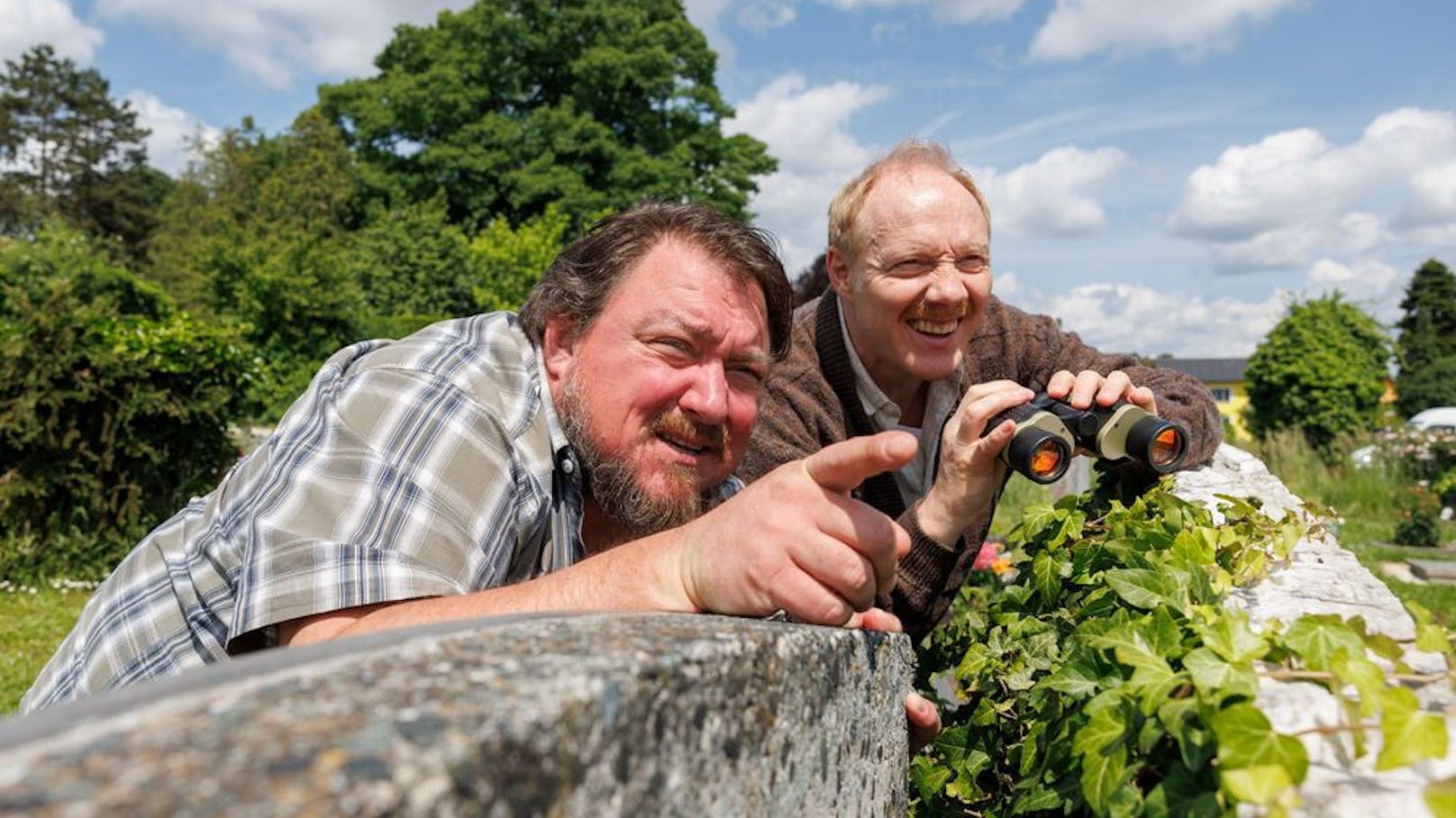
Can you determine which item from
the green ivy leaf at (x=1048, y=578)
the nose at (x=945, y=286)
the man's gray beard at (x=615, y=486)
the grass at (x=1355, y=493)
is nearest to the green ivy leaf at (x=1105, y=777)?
the green ivy leaf at (x=1048, y=578)

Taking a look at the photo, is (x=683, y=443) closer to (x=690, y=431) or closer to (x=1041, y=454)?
(x=690, y=431)

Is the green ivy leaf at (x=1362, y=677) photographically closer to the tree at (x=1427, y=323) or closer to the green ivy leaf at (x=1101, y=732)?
the green ivy leaf at (x=1101, y=732)

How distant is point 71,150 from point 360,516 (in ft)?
188

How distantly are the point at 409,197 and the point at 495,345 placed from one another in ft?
104

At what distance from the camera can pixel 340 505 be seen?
188cm

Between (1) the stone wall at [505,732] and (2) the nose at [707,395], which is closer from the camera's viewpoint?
(1) the stone wall at [505,732]

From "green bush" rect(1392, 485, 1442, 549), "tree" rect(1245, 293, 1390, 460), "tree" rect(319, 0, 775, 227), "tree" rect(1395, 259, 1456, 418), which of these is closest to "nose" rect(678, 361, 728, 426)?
"green bush" rect(1392, 485, 1442, 549)

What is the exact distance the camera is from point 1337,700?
1035 millimetres

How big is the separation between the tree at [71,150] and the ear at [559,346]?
49.8 meters

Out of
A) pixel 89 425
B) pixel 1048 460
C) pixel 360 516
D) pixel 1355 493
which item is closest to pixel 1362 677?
pixel 1048 460

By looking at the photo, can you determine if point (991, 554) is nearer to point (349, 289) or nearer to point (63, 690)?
point (63, 690)

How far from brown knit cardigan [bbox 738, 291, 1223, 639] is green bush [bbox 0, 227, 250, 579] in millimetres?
7181

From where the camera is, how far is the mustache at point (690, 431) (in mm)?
2564

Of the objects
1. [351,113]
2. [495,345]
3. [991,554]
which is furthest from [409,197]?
[495,345]
